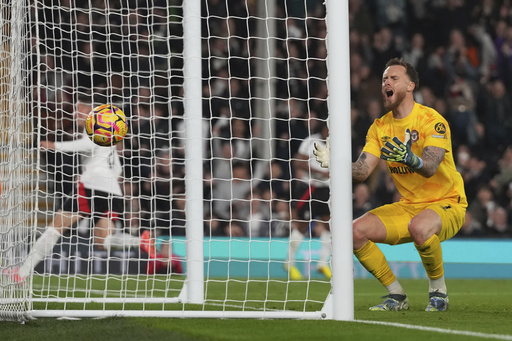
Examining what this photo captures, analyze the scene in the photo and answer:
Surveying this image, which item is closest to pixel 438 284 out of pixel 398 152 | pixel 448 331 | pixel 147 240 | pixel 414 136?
pixel 414 136

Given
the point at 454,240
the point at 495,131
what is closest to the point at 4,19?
the point at 454,240

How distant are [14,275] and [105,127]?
4.42ft

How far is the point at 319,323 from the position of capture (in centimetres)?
525

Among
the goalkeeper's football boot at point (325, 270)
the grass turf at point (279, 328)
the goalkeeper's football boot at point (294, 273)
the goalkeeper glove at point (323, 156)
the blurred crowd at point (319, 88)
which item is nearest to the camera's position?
the grass turf at point (279, 328)

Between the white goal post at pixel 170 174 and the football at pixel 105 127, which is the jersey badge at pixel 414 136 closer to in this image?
the white goal post at pixel 170 174

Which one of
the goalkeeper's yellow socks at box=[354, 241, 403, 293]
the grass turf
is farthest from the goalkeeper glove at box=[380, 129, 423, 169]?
the grass turf

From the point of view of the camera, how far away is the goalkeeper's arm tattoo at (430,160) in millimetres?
6227

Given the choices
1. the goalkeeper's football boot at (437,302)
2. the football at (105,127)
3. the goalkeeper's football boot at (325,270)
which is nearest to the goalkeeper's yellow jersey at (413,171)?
the goalkeeper's football boot at (437,302)

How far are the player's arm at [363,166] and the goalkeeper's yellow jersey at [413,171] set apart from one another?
7 centimetres

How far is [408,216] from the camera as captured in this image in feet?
21.9

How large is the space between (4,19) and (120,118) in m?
1.17

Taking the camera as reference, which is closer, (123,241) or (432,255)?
(432,255)

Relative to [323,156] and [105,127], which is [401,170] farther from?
[105,127]

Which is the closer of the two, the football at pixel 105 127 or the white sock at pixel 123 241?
the football at pixel 105 127
